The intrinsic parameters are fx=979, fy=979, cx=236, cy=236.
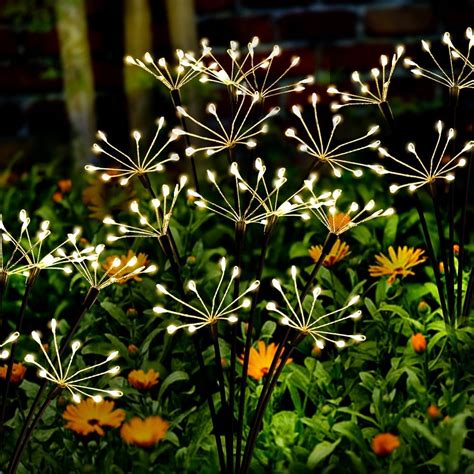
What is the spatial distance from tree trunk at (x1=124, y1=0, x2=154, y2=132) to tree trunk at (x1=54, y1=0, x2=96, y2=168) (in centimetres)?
14

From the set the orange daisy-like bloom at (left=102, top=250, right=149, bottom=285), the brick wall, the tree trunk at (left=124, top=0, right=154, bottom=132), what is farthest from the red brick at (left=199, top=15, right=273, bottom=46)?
the orange daisy-like bloom at (left=102, top=250, right=149, bottom=285)

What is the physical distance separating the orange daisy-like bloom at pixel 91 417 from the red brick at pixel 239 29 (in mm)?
1978

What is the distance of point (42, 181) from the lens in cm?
209

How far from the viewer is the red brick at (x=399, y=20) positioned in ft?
→ 9.32

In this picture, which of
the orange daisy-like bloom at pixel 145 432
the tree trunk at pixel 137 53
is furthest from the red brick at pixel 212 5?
the orange daisy-like bloom at pixel 145 432

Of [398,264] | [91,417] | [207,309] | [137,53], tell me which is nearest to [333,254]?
[398,264]

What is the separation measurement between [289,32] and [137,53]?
0.47 meters

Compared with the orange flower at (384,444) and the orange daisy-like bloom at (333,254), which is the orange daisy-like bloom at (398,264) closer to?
the orange daisy-like bloom at (333,254)

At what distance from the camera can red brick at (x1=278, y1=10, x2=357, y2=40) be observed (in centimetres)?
285

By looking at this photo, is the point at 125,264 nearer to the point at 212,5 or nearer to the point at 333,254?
the point at 333,254

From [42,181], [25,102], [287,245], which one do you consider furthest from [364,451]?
[25,102]

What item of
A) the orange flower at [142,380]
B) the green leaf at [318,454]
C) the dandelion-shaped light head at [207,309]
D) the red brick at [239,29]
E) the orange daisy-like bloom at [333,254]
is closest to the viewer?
the dandelion-shaped light head at [207,309]

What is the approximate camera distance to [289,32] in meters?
2.86

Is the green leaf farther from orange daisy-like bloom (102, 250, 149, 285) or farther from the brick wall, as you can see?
the brick wall
